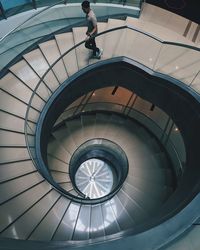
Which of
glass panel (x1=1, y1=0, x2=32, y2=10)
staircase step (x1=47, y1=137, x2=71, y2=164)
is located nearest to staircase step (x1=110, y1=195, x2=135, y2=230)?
staircase step (x1=47, y1=137, x2=71, y2=164)

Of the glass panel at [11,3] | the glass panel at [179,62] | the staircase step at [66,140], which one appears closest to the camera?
the glass panel at [179,62]

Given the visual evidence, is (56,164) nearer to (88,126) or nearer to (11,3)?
(88,126)

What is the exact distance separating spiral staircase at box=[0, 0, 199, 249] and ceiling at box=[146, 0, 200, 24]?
1.99 metres

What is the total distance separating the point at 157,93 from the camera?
1031 centimetres

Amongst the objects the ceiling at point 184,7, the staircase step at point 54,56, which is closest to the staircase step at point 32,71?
the staircase step at point 54,56

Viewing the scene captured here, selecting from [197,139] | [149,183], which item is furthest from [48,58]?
[149,183]

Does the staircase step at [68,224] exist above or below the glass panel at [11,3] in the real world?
below

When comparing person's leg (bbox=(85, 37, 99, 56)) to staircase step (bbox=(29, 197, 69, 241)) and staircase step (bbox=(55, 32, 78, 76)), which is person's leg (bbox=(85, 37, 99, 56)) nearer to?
staircase step (bbox=(55, 32, 78, 76))

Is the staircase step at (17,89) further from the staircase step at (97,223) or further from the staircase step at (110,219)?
the staircase step at (110,219)

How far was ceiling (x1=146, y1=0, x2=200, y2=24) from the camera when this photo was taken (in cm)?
1270

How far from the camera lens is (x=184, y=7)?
511 inches

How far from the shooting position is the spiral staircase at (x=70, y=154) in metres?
8.06

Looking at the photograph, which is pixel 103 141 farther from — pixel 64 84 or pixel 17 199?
pixel 17 199

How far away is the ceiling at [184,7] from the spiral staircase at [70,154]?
1.99m
